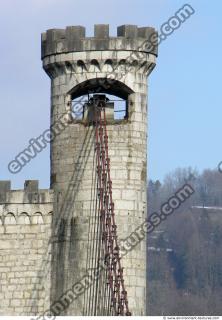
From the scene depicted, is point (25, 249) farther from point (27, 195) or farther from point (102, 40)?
point (102, 40)

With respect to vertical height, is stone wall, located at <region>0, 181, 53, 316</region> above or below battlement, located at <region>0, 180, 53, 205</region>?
below

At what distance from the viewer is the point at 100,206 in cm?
7700

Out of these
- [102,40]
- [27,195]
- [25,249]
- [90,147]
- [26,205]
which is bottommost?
[25,249]

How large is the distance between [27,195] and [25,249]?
214 cm

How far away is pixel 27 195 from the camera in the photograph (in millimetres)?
79000

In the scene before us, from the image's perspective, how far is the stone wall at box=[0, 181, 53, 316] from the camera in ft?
256

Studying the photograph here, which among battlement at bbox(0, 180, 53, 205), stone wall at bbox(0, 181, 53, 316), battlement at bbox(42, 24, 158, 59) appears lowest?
stone wall at bbox(0, 181, 53, 316)

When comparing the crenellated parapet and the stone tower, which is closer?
the stone tower

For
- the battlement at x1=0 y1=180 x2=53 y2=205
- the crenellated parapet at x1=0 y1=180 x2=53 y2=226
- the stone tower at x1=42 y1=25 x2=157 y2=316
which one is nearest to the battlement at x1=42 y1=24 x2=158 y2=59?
the stone tower at x1=42 y1=25 x2=157 y2=316

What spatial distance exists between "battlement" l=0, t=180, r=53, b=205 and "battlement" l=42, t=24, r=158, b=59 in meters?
5.34

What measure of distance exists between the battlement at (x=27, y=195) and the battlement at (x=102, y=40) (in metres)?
5.34

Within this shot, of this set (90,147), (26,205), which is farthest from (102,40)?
(26,205)

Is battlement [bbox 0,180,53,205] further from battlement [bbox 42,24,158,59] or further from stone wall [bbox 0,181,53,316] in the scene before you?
Answer: battlement [bbox 42,24,158,59]

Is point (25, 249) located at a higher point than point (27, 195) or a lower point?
lower
